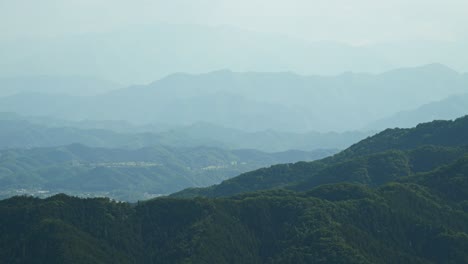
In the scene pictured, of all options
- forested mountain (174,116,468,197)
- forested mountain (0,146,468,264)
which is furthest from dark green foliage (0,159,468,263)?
Answer: forested mountain (174,116,468,197)

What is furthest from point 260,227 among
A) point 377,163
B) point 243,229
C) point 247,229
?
point 377,163

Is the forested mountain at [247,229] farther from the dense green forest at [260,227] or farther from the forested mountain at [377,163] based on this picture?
the forested mountain at [377,163]

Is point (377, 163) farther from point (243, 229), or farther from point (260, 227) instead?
point (243, 229)

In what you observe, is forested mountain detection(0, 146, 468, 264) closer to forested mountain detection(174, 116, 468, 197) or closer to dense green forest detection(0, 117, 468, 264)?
dense green forest detection(0, 117, 468, 264)

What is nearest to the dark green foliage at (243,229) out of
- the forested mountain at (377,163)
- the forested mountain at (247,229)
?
the forested mountain at (247,229)

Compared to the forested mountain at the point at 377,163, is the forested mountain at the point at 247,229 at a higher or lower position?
lower

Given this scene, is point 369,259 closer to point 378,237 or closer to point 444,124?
point 378,237
